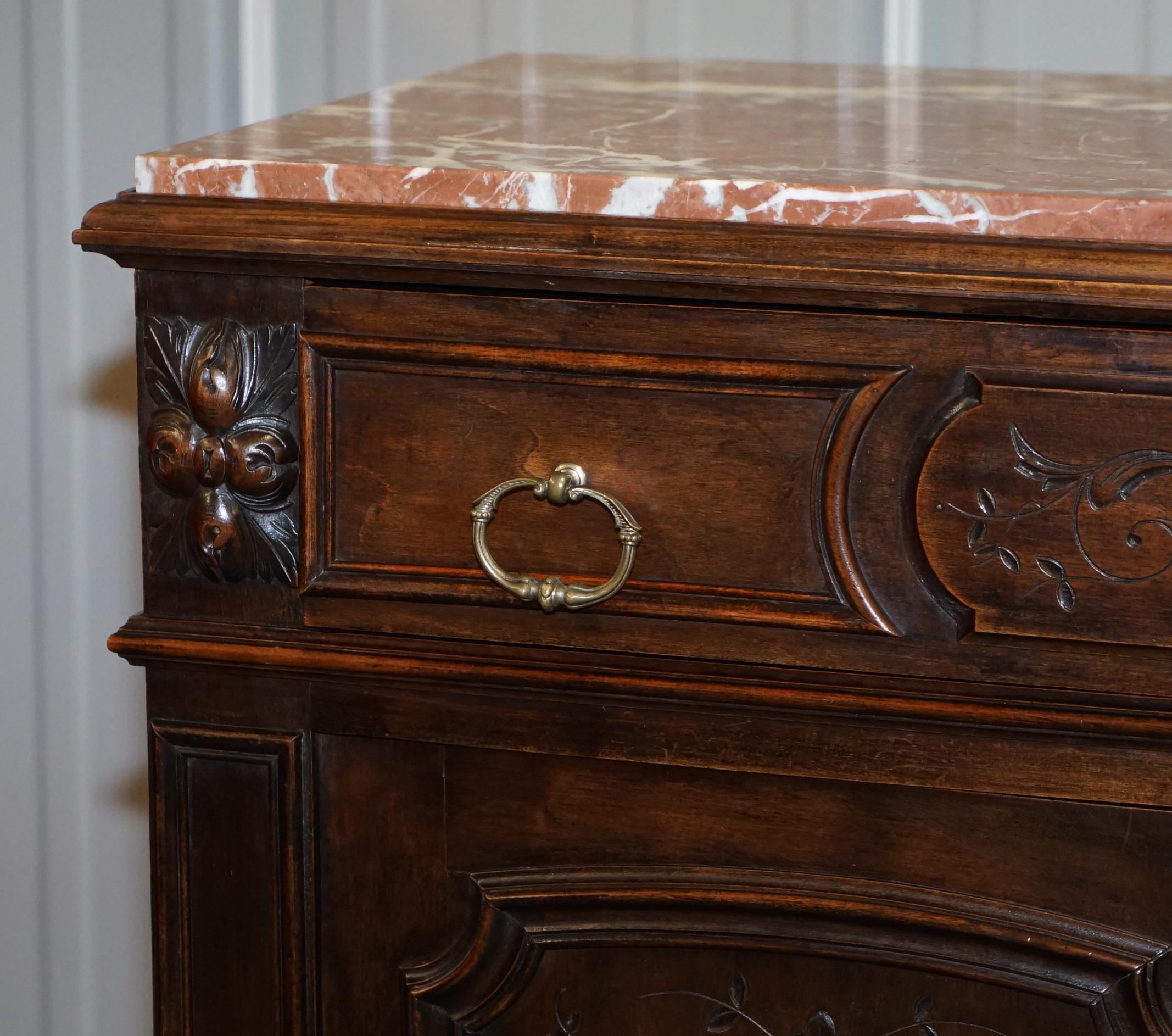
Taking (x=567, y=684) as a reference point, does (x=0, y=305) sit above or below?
above

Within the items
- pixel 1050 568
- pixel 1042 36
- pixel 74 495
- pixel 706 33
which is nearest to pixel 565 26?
pixel 706 33

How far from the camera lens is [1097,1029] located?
2.12ft

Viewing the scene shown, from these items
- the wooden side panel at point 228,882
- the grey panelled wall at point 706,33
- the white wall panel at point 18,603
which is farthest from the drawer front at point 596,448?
the white wall panel at point 18,603

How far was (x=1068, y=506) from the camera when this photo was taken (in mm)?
590

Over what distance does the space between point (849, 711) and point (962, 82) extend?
0.59 m

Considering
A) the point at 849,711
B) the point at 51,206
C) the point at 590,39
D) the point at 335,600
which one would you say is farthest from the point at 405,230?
the point at 51,206

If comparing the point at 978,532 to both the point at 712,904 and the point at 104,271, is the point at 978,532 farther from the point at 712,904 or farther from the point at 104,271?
the point at 104,271

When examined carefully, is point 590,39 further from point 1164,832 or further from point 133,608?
point 1164,832

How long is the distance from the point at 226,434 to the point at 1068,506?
0.37 metres

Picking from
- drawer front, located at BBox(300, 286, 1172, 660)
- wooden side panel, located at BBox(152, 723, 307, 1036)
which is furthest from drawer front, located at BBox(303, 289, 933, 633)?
wooden side panel, located at BBox(152, 723, 307, 1036)

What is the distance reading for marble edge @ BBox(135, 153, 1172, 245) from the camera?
1.85 ft

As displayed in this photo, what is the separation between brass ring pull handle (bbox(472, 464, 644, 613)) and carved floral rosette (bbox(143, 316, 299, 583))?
90 millimetres

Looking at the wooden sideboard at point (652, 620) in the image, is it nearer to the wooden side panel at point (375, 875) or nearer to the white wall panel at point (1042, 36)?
the wooden side panel at point (375, 875)

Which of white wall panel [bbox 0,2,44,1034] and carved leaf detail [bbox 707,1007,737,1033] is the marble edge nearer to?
carved leaf detail [bbox 707,1007,737,1033]
